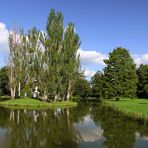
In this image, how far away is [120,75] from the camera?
223ft

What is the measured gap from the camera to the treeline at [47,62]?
194ft

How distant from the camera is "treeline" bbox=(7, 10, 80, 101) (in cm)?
5903

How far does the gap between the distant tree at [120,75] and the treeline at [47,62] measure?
8.06m

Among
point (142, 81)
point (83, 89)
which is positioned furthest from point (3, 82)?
point (142, 81)

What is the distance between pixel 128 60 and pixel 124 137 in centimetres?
5089

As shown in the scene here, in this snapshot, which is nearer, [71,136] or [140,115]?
[71,136]

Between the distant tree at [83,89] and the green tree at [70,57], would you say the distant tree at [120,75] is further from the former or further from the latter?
the distant tree at [83,89]

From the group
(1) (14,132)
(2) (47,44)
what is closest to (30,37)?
(2) (47,44)

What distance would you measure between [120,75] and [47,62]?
16.9 metres

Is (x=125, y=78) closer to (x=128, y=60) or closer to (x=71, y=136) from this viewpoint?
(x=128, y=60)

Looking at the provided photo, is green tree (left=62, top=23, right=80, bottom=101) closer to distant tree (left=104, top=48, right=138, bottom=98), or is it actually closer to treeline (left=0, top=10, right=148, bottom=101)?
treeline (left=0, top=10, right=148, bottom=101)

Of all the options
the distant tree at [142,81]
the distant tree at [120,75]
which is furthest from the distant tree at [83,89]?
the distant tree at [120,75]

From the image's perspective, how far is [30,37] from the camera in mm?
63844

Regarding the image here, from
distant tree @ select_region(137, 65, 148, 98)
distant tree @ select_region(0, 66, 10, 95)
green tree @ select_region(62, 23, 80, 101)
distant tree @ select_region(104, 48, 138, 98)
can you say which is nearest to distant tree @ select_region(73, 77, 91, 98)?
distant tree @ select_region(137, 65, 148, 98)
